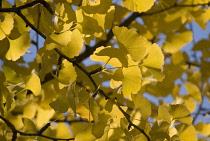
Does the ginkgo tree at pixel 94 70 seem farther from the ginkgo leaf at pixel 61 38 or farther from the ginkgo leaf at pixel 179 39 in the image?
the ginkgo leaf at pixel 179 39

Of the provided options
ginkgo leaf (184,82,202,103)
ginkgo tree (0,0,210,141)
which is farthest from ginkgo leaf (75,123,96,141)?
ginkgo leaf (184,82,202,103)

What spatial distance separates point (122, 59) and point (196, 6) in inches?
22.8

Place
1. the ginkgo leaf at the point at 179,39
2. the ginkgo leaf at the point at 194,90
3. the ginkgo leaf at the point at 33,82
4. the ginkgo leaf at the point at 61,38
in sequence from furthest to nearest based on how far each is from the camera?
the ginkgo leaf at the point at 179,39 → the ginkgo leaf at the point at 194,90 → the ginkgo leaf at the point at 33,82 → the ginkgo leaf at the point at 61,38

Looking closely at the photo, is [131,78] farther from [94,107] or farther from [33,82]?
[33,82]

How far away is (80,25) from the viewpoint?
54 cm

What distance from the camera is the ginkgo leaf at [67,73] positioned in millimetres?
552

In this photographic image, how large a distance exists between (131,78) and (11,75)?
226 mm

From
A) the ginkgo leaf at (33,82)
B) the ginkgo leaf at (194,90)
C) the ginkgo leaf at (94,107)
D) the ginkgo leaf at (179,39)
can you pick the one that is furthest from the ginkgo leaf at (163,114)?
the ginkgo leaf at (179,39)

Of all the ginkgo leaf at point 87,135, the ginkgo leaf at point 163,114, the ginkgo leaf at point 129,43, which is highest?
the ginkgo leaf at point 129,43

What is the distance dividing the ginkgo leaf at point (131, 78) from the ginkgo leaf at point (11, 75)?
0.68 feet

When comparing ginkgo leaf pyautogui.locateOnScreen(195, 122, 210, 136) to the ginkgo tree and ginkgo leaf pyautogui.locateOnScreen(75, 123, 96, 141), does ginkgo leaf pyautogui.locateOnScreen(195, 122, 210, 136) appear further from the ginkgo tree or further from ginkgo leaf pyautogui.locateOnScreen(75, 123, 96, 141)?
ginkgo leaf pyautogui.locateOnScreen(75, 123, 96, 141)

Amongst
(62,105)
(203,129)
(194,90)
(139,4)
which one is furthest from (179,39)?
(62,105)

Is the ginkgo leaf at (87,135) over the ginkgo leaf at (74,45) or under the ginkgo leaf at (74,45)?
under

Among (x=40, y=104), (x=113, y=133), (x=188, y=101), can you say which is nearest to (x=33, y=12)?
(x=113, y=133)
